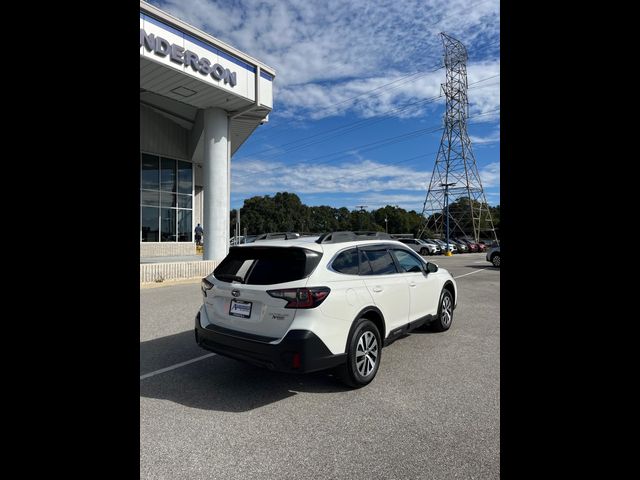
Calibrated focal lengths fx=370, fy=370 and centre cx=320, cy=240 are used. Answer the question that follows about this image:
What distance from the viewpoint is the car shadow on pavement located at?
3.83 metres

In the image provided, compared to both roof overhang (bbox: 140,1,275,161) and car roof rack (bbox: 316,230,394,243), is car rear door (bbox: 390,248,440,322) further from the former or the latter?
roof overhang (bbox: 140,1,275,161)

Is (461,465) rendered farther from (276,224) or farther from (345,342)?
(276,224)

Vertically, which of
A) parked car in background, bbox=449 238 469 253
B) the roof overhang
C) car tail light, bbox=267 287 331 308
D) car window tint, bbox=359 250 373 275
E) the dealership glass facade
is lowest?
parked car in background, bbox=449 238 469 253

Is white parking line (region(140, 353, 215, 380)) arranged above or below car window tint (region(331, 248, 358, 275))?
below

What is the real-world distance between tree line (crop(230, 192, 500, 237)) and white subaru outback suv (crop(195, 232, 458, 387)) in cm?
9242

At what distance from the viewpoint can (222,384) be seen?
4266mm

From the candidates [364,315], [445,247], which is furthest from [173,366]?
[445,247]

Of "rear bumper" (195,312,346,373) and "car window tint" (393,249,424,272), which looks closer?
"rear bumper" (195,312,346,373)

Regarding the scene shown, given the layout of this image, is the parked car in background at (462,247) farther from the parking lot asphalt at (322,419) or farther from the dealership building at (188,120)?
the parking lot asphalt at (322,419)

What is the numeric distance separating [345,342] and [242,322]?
1122 mm

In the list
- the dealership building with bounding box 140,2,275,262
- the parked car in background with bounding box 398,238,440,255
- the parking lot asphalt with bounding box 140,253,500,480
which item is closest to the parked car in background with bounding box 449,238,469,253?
the parked car in background with bounding box 398,238,440,255

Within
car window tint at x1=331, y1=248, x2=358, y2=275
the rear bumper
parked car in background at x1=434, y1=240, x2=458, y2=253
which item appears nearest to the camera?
the rear bumper
